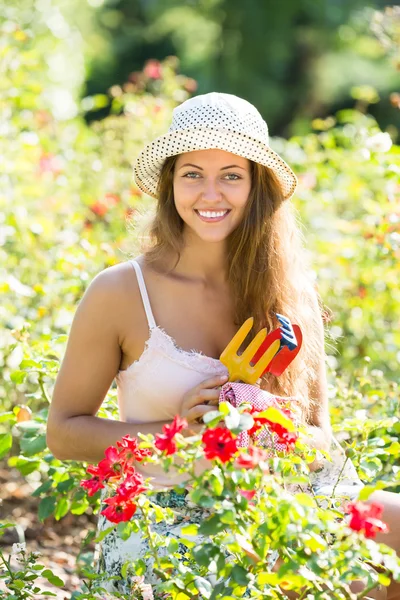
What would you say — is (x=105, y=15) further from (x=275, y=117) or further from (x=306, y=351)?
(x=306, y=351)

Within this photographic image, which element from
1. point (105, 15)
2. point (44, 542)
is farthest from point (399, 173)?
point (105, 15)

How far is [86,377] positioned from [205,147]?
2.00 feet

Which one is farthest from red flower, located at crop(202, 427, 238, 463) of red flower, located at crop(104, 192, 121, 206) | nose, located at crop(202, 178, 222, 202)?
red flower, located at crop(104, 192, 121, 206)

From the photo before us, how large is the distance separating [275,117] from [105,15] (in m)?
2.66

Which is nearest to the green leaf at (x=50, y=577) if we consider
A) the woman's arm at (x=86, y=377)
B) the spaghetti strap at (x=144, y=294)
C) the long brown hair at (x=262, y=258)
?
the woman's arm at (x=86, y=377)

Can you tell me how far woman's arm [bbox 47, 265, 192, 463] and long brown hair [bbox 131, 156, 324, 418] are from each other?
224mm

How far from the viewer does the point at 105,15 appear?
40.4 feet

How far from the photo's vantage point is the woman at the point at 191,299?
215 cm

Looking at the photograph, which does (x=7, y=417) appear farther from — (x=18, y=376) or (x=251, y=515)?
(x=251, y=515)

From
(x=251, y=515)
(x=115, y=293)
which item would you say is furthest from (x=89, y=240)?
(x=251, y=515)

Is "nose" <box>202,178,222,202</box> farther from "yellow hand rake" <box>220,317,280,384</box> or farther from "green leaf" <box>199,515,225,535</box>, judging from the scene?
"green leaf" <box>199,515,225,535</box>

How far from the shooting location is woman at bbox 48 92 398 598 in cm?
215

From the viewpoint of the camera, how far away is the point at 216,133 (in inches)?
85.4

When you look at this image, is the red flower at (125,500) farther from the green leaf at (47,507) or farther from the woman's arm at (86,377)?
the green leaf at (47,507)
